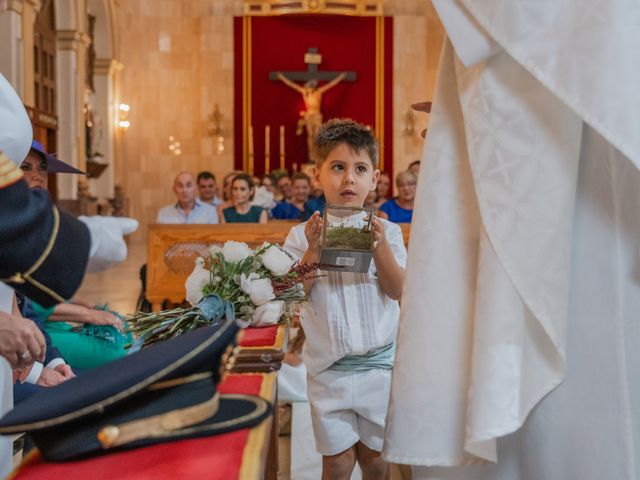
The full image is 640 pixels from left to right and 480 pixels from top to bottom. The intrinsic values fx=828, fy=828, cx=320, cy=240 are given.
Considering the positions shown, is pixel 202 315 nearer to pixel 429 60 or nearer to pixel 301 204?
pixel 301 204

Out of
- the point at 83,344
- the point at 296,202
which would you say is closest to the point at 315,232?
the point at 83,344

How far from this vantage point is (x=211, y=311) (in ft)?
6.82

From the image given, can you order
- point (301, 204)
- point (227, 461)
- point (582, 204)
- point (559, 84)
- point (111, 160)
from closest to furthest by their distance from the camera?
point (227, 461), point (559, 84), point (582, 204), point (301, 204), point (111, 160)

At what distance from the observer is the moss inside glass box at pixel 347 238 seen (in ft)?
7.66

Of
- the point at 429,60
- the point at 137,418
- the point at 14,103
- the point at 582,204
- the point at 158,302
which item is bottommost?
the point at 158,302

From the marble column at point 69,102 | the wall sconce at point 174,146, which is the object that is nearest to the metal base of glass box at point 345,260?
the marble column at point 69,102

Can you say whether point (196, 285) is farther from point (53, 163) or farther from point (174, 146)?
point (174, 146)

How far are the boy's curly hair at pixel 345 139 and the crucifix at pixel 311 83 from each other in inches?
623

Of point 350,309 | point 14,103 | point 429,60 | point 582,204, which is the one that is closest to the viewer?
point 582,204

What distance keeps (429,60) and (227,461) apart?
64.5ft

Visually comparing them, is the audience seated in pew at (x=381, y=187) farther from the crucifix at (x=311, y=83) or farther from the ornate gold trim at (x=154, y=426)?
the crucifix at (x=311, y=83)

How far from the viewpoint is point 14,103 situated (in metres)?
1.63

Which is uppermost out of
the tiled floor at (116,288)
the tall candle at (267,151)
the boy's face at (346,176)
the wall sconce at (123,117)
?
the wall sconce at (123,117)

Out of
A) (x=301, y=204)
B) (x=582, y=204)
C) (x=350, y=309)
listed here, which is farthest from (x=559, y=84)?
(x=301, y=204)
